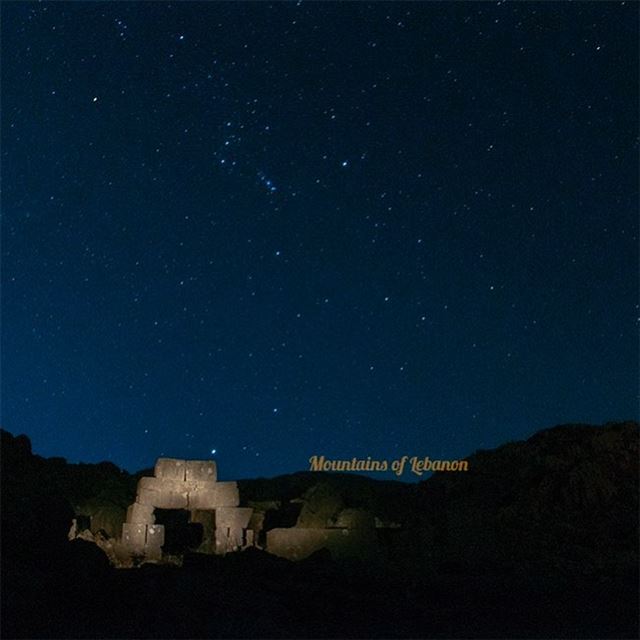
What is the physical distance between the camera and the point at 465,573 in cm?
1792

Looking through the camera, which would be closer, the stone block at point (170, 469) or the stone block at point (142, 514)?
the stone block at point (142, 514)

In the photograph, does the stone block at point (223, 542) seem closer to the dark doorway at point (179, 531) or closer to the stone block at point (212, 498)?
the stone block at point (212, 498)

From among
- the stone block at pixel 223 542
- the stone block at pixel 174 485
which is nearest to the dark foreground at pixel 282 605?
the stone block at pixel 223 542

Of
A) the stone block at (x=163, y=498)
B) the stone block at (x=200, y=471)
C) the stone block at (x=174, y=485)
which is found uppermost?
the stone block at (x=200, y=471)

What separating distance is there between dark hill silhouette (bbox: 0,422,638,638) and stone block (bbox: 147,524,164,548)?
127 inches

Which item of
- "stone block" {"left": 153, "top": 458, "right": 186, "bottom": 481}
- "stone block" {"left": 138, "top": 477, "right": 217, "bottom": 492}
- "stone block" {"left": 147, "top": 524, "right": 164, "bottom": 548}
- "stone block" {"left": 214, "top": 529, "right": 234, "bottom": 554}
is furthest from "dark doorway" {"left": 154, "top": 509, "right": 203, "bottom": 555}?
"stone block" {"left": 147, "top": 524, "right": 164, "bottom": 548}

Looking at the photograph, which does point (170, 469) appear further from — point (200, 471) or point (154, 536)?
point (154, 536)

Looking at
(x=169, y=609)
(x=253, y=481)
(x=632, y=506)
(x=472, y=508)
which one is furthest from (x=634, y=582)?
(x=253, y=481)

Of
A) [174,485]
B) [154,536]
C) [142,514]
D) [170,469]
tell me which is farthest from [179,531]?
[154,536]

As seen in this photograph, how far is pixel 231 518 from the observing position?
87.8ft

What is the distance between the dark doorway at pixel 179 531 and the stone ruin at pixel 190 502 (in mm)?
3210

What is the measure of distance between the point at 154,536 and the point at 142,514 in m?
0.87

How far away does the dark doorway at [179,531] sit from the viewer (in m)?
30.9

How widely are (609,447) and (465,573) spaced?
10.8 m
